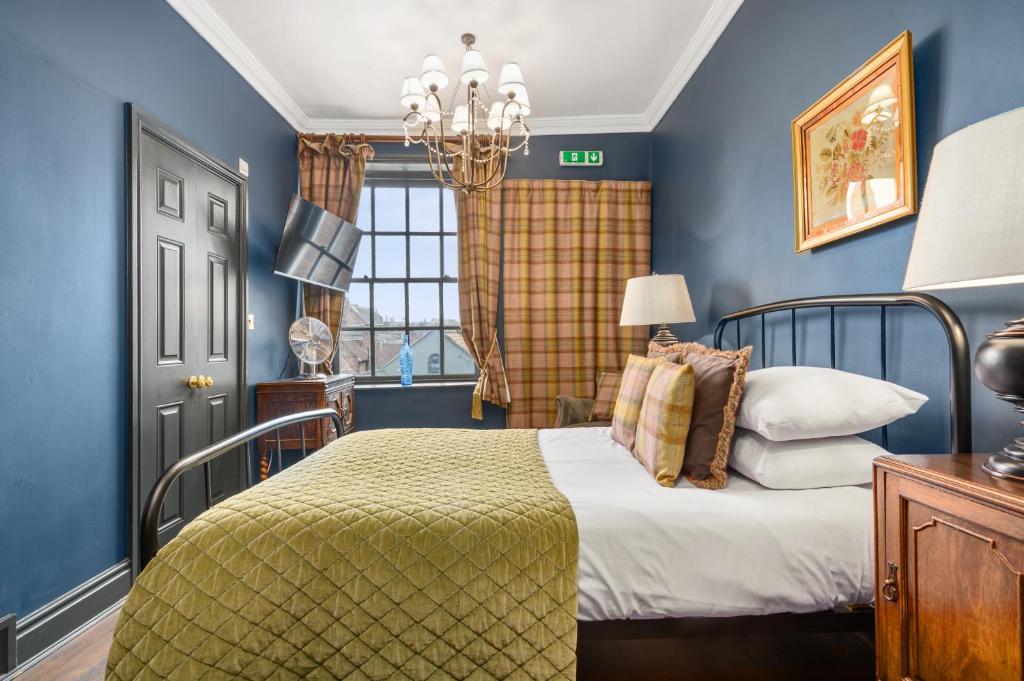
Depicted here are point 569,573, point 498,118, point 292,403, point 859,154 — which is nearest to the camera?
point 569,573

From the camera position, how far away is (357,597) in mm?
1092

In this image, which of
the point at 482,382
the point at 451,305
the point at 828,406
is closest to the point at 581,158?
the point at 451,305

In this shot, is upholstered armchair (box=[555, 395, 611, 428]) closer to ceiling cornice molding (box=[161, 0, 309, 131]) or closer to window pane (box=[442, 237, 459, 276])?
window pane (box=[442, 237, 459, 276])

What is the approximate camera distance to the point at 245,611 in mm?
1077

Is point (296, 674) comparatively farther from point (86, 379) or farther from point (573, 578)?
point (86, 379)

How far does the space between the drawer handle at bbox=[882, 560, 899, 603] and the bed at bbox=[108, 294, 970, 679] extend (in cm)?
19

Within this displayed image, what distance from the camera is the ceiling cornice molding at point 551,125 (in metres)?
3.97

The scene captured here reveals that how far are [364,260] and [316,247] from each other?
Result: 741mm

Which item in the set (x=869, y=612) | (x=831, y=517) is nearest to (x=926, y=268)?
(x=831, y=517)

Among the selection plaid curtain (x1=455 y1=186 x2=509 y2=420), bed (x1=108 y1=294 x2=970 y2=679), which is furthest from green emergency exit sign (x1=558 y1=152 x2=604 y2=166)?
bed (x1=108 y1=294 x2=970 y2=679)

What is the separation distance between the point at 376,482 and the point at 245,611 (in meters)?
0.47

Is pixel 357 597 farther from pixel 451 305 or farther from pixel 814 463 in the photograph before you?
pixel 451 305

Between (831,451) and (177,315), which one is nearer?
(831,451)

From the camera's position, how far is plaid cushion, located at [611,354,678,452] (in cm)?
192
